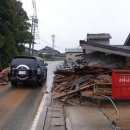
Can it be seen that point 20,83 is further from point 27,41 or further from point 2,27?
point 27,41

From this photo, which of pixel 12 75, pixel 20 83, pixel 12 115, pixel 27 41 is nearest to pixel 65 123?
pixel 12 115

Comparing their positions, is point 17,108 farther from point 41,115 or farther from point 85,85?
point 85,85

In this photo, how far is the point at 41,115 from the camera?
13180 mm

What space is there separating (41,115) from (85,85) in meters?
5.46

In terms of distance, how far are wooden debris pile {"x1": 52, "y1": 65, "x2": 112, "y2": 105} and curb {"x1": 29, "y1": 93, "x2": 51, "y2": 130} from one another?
2.08 ft

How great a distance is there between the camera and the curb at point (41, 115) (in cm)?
1117

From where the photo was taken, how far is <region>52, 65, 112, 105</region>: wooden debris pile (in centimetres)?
1647

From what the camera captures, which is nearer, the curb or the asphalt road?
the curb

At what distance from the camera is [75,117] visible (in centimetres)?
1261

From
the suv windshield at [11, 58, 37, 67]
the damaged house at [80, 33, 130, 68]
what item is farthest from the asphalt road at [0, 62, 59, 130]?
the damaged house at [80, 33, 130, 68]

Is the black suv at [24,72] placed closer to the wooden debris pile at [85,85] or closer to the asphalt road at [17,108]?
the asphalt road at [17,108]

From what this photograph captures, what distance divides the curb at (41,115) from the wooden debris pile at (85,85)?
633 millimetres

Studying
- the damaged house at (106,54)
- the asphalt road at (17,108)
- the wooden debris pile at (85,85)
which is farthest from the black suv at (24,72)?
the damaged house at (106,54)

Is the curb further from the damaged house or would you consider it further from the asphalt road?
the damaged house
